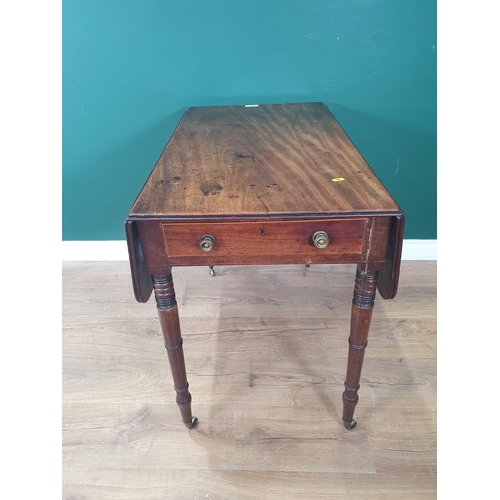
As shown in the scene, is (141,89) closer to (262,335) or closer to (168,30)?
(168,30)

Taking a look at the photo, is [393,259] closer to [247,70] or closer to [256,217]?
[256,217]

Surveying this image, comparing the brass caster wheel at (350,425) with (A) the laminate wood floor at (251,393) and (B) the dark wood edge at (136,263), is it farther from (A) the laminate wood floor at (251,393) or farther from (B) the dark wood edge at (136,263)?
(B) the dark wood edge at (136,263)

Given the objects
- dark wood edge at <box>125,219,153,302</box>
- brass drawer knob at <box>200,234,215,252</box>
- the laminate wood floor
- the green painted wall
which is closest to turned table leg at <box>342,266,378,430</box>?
the laminate wood floor

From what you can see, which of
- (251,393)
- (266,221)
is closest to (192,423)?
(251,393)

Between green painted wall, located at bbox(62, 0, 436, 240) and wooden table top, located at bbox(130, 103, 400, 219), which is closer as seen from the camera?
wooden table top, located at bbox(130, 103, 400, 219)

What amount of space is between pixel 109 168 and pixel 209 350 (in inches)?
36.9

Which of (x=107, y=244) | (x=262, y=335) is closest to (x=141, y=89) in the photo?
(x=107, y=244)

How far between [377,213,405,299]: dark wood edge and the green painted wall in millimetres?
932

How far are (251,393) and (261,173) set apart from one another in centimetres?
73

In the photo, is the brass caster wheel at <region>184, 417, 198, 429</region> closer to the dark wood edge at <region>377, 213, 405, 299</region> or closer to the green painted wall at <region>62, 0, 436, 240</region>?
the dark wood edge at <region>377, 213, 405, 299</region>

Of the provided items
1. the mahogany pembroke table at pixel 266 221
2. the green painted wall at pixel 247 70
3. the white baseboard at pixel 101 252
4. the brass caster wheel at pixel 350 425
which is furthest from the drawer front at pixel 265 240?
the white baseboard at pixel 101 252

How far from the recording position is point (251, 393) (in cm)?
136

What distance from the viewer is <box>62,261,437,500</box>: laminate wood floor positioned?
1.12m

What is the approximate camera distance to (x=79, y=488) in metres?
1.11
